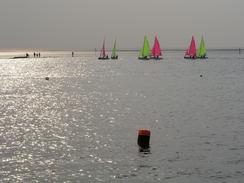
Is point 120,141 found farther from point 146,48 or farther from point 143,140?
point 146,48

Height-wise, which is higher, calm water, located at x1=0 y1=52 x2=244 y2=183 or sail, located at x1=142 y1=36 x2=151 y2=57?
sail, located at x1=142 y1=36 x2=151 y2=57

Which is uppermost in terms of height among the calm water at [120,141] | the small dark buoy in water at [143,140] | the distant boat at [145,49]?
the distant boat at [145,49]

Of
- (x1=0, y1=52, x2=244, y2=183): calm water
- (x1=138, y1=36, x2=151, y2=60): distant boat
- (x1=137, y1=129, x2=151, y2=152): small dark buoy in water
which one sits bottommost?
(x1=0, y1=52, x2=244, y2=183): calm water

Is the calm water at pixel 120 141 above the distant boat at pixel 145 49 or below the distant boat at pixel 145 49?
below

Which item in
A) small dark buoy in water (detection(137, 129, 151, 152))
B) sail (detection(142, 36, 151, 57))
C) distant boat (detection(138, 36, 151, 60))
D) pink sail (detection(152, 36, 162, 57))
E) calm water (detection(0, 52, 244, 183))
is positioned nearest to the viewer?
calm water (detection(0, 52, 244, 183))

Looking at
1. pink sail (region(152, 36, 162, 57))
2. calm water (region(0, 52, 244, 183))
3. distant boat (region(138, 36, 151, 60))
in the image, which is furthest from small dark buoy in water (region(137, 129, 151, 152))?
distant boat (region(138, 36, 151, 60))

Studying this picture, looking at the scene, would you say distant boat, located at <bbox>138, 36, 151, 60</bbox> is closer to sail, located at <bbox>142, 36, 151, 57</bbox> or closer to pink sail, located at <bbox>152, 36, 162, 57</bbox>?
sail, located at <bbox>142, 36, 151, 57</bbox>

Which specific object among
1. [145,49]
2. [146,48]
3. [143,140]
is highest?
[146,48]

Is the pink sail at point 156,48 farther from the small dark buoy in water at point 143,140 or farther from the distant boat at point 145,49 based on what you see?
the small dark buoy in water at point 143,140

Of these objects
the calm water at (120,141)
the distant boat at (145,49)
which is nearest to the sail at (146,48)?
the distant boat at (145,49)

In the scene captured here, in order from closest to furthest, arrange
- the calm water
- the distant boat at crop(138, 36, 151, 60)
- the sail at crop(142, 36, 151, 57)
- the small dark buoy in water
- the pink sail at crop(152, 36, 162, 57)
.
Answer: the calm water < the small dark buoy in water < the sail at crop(142, 36, 151, 57) < the distant boat at crop(138, 36, 151, 60) < the pink sail at crop(152, 36, 162, 57)

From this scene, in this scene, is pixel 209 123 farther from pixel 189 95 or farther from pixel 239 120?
pixel 189 95

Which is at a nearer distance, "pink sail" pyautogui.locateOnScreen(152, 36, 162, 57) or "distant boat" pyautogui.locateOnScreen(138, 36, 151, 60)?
"distant boat" pyautogui.locateOnScreen(138, 36, 151, 60)

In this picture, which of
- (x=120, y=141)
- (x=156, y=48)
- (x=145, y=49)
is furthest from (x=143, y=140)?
(x=145, y=49)
